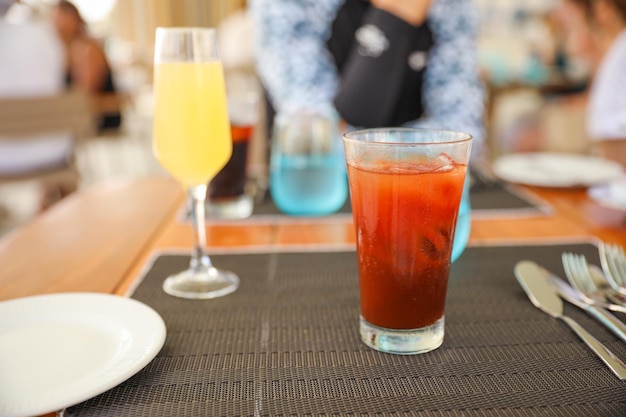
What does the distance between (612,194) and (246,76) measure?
279 centimetres

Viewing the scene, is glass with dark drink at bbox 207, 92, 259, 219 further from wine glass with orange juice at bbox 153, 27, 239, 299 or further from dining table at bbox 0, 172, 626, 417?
wine glass with orange juice at bbox 153, 27, 239, 299

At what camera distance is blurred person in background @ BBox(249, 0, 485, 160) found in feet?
4.54

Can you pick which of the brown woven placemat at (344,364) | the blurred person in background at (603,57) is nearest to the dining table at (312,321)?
the brown woven placemat at (344,364)

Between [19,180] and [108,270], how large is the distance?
6.11 feet

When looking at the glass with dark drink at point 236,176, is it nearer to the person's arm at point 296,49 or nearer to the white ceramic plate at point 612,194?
the person's arm at point 296,49

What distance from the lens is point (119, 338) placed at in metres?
0.53

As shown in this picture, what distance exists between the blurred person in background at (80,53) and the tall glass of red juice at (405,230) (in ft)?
12.9

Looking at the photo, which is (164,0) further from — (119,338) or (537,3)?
(119,338)

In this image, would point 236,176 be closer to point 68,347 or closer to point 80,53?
point 68,347

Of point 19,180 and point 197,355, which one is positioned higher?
point 197,355

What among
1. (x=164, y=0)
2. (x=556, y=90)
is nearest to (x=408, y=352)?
(x=556, y=90)

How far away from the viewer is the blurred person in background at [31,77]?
237cm

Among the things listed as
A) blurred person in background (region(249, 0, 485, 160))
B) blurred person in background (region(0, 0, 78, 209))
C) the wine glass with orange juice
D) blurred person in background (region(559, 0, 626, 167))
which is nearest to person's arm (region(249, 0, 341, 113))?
blurred person in background (region(249, 0, 485, 160))

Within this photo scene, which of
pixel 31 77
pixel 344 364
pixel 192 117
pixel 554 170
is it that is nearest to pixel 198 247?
pixel 192 117
